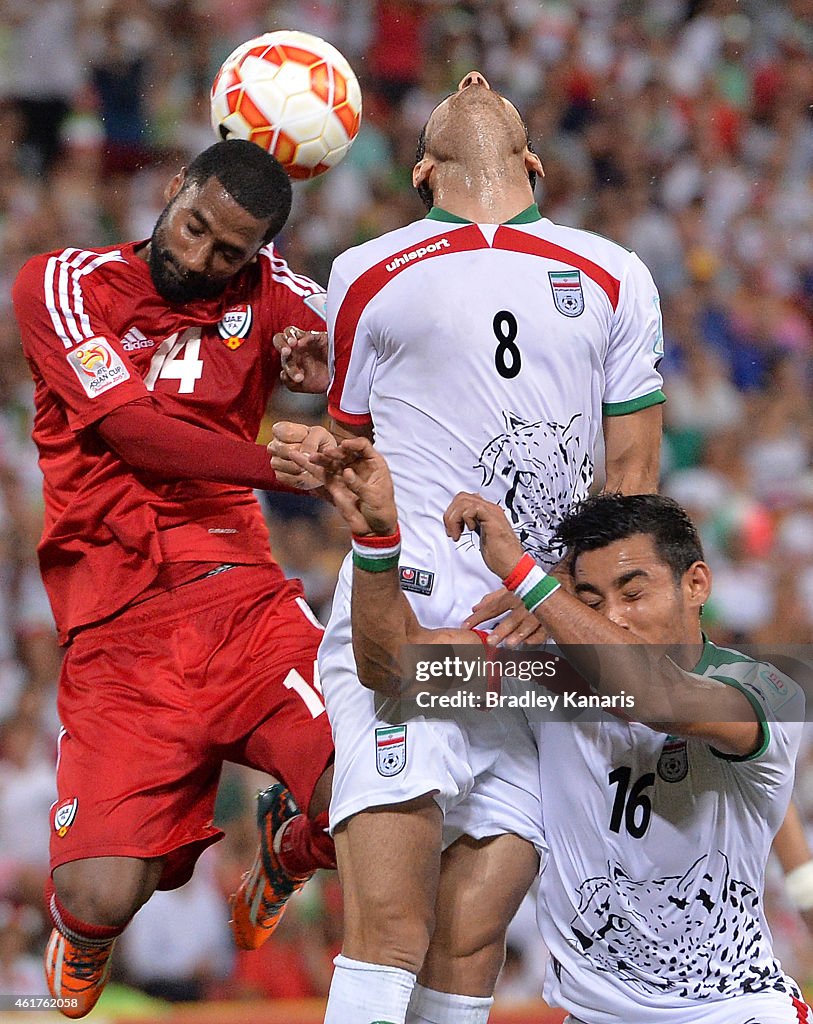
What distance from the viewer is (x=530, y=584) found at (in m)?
2.66

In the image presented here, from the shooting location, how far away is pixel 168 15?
27.2 ft

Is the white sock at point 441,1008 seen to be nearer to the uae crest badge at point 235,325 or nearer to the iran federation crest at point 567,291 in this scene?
the iran federation crest at point 567,291

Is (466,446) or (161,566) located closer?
(466,446)

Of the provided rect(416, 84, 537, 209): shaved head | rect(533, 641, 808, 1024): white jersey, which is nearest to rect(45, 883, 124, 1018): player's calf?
rect(533, 641, 808, 1024): white jersey

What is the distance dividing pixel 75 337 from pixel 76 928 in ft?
4.75

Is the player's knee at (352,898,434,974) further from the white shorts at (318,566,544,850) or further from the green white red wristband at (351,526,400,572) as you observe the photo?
the green white red wristband at (351,526,400,572)

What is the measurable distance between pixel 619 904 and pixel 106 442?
5.49 feet

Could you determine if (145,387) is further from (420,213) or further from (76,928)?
(420,213)

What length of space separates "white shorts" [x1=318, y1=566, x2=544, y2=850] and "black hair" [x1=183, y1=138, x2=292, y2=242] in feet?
3.43

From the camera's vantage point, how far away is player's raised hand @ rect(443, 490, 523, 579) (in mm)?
2678

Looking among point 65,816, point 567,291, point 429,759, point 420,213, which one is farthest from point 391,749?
point 420,213

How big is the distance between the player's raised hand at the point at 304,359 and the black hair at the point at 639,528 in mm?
932

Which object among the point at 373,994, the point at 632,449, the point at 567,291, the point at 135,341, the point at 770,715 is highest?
the point at 567,291

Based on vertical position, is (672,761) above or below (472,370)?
below
